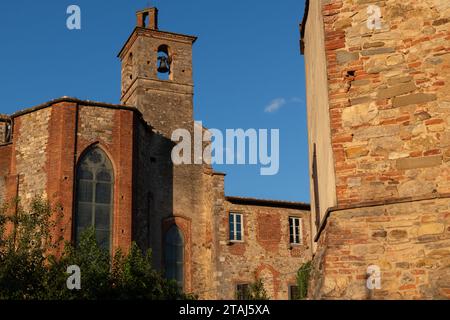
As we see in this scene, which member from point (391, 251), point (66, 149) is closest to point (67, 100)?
point (66, 149)

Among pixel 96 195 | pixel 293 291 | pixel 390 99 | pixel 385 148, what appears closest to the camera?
pixel 385 148

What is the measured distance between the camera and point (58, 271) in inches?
645

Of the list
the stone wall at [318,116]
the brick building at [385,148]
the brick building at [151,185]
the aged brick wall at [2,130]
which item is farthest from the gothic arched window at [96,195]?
the brick building at [385,148]

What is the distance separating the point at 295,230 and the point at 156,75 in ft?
30.0

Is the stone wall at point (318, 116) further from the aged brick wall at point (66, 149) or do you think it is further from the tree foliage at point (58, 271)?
the aged brick wall at point (66, 149)

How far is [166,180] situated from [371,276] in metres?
21.4

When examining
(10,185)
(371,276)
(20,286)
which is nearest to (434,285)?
(371,276)

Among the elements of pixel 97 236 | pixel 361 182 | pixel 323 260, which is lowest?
pixel 323 260

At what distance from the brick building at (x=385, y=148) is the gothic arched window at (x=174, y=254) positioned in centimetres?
1926

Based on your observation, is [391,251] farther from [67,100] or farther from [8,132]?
[8,132]

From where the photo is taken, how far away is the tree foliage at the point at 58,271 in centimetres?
1570
